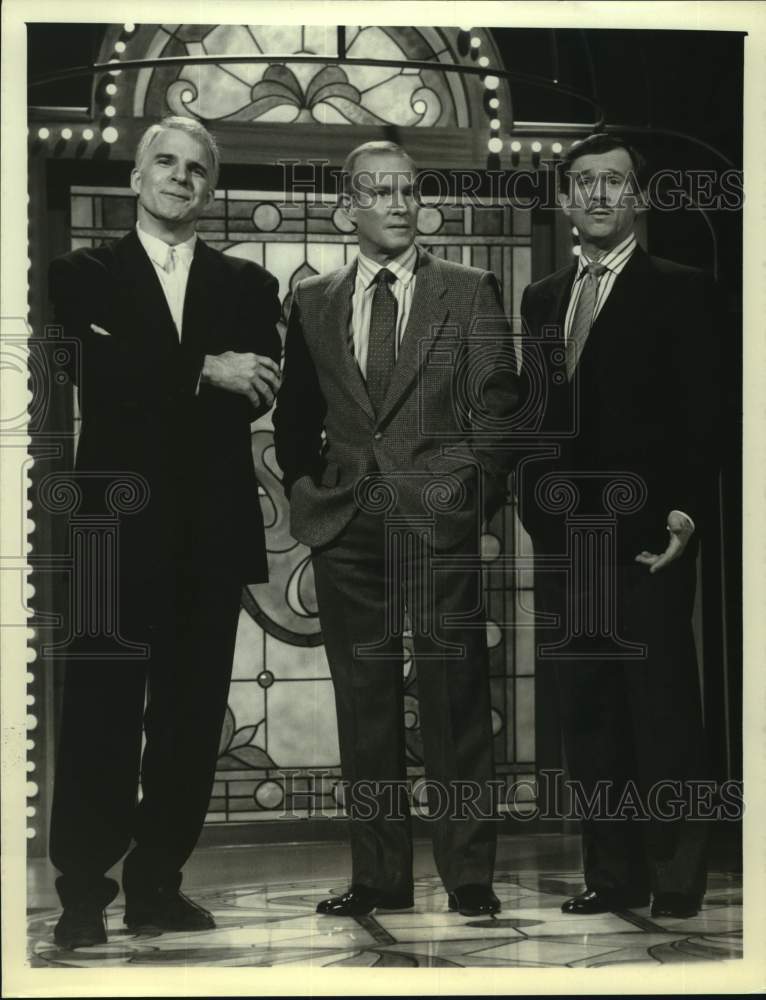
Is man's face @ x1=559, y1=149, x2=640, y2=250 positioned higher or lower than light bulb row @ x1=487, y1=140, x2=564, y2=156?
lower

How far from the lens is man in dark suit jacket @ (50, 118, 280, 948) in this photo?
3.66m

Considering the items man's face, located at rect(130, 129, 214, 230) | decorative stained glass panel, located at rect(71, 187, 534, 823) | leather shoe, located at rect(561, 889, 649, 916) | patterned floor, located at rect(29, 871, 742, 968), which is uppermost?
man's face, located at rect(130, 129, 214, 230)

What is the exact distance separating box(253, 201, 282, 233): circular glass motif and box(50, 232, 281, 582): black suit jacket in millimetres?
167

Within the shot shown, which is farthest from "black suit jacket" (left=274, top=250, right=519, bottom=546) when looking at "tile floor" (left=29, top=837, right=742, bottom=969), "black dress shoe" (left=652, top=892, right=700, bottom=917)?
"black dress shoe" (left=652, top=892, right=700, bottom=917)

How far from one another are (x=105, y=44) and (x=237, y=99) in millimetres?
410

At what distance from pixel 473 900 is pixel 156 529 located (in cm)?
137

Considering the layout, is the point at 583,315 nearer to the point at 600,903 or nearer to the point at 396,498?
the point at 396,498

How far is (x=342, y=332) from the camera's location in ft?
12.2

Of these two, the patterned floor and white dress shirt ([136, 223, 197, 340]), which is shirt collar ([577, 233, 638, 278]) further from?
the patterned floor

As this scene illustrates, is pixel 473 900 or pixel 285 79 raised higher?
pixel 285 79

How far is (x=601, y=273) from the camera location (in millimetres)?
3764

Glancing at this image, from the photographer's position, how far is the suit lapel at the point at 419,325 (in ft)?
12.1

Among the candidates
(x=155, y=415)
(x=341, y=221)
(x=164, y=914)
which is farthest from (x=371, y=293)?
(x=164, y=914)

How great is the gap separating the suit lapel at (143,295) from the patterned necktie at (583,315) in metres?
1.13
